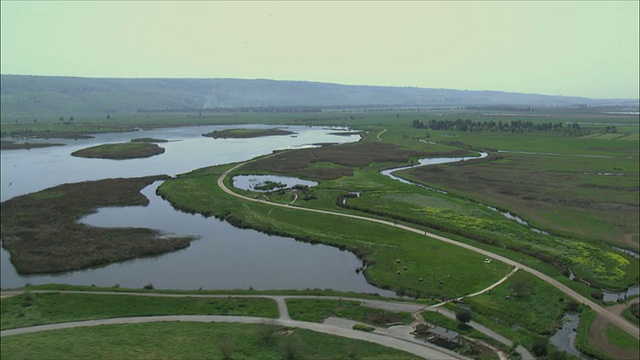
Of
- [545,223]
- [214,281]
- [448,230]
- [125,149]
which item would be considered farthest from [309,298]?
[125,149]

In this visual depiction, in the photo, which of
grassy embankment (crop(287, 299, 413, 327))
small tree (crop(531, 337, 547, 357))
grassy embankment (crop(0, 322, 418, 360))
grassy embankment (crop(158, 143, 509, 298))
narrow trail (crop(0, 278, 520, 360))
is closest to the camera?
grassy embankment (crop(0, 322, 418, 360))

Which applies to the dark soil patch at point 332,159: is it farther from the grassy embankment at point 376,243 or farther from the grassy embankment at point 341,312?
the grassy embankment at point 341,312

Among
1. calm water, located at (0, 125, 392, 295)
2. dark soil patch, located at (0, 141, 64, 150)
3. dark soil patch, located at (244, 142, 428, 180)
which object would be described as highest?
dark soil patch, located at (0, 141, 64, 150)

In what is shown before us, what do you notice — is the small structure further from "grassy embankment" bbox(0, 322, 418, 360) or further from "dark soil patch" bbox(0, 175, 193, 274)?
"dark soil patch" bbox(0, 175, 193, 274)

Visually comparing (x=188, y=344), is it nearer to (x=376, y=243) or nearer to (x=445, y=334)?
(x=445, y=334)

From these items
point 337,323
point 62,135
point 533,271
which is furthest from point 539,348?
point 62,135

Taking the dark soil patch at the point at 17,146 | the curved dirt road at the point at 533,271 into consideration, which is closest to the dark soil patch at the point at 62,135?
the dark soil patch at the point at 17,146

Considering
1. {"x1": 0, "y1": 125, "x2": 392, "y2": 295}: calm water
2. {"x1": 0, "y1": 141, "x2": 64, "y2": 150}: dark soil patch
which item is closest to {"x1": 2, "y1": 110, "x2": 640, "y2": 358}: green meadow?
{"x1": 0, "y1": 125, "x2": 392, "y2": 295}: calm water
